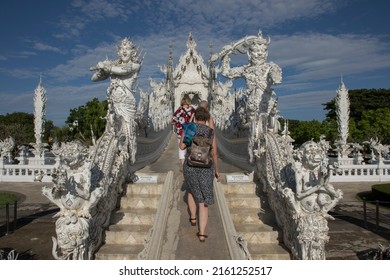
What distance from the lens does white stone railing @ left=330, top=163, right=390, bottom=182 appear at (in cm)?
1416

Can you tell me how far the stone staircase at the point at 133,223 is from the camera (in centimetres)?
465

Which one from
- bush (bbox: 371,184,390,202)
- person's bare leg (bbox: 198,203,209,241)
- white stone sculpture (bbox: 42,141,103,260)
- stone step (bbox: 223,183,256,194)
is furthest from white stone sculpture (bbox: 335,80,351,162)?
white stone sculpture (bbox: 42,141,103,260)

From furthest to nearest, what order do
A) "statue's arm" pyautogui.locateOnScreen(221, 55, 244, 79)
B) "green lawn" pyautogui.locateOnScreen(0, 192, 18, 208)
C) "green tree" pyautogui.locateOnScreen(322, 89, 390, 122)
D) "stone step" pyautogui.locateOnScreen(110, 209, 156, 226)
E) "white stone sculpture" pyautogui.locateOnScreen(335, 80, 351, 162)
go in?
"green tree" pyautogui.locateOnScreen(322, 89, 390, 122) → "white stone sculpture" pyautogui.locateOnScreen(335, 80, 351, 162) → "green lawn" pyautogui.locateOnScreen(0, 192, 18, 208) → "statue's arm" pyautogui.locateOnScreen(221, 55, 244, 79) → "stone step" pyautogui.locateOnScreen(110, 209, 156, 226)

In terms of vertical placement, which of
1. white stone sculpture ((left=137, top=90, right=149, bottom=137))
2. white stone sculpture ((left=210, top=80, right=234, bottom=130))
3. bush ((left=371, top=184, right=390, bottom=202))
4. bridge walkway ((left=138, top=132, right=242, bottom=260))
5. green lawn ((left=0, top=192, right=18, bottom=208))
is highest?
white stone sculpture ((left=210, top=80, right=234, bottom=130))

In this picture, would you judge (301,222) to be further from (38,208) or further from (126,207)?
(38,208)

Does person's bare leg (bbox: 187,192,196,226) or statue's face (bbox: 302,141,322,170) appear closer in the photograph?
statue's face (bbox: 302,141,322,170)

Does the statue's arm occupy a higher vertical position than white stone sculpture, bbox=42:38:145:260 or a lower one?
higher

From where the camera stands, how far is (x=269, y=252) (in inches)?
186

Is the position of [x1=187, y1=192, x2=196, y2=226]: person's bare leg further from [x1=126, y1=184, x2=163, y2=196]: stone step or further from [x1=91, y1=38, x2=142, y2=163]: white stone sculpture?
[x1=91, y1=38, x2=142, y2=163]: white stone sculpture

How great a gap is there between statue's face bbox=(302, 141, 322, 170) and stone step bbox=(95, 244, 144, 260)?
2554mm

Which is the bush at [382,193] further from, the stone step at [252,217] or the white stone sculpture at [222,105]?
the stone step at [252,217]

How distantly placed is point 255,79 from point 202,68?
51.0 feet

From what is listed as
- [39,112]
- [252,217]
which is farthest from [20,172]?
[252,217]
